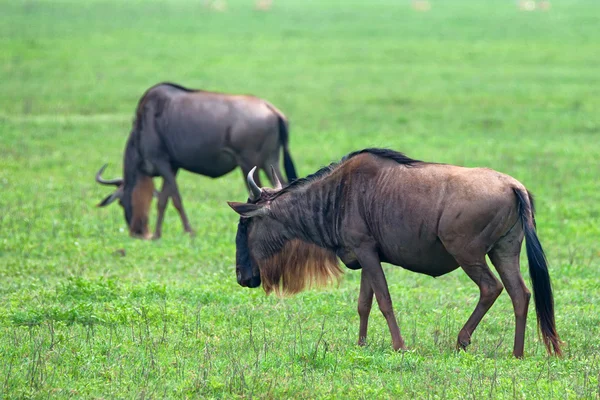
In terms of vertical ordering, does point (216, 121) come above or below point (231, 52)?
above

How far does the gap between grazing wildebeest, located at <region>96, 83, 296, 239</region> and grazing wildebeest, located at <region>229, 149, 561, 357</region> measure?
470cm

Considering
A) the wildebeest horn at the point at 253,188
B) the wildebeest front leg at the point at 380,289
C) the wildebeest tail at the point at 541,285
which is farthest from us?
the wildebeest horn at the point at 253,188

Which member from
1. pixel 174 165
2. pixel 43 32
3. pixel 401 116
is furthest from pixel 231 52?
pixel 174 165

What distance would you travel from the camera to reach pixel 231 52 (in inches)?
1335

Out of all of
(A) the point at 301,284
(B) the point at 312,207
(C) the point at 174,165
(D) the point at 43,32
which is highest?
(B) the point at 312,207

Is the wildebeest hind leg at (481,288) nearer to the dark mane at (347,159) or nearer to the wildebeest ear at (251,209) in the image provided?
the dark mane at (347,159)

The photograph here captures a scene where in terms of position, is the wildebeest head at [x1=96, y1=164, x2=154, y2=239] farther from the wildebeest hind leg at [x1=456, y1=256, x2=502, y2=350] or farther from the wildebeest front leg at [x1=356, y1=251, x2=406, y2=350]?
the wildebeest hind leg at [x1=456, y1=256, x2=502, y2=350]

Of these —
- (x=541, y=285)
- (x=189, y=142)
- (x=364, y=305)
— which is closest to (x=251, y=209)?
(x=364, y=305)

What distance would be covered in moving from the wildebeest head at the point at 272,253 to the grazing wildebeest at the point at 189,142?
466 centimetres

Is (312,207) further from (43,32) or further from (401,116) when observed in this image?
(43,32)

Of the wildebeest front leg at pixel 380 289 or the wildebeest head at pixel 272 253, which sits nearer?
the wildebeest front leg at pixel 380 289

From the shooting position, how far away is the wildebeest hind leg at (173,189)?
13.1 m

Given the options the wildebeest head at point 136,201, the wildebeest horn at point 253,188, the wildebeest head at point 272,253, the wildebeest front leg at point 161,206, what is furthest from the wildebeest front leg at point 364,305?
the wildebeest head at point 136,201

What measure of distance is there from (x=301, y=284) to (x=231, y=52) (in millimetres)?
26200
